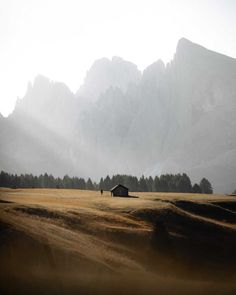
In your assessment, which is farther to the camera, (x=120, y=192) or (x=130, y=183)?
(x=130, y=183)

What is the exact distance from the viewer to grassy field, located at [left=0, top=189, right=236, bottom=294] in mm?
40000

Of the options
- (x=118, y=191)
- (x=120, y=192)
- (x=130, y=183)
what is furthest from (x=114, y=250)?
(x=130, y=183)

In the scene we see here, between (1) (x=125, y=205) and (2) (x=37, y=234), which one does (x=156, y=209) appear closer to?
(1) (x=125, y=205)

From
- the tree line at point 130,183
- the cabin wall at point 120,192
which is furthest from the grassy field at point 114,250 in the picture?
the tree line at point 130,183

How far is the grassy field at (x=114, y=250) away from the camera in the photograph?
40.0m

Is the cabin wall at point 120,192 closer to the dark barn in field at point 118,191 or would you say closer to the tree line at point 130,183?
the dark barn in field at point 118,191

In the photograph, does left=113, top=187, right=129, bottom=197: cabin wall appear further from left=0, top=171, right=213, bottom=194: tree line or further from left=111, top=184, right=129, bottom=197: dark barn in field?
left=0, top=171, right=213, bottom=194: tree line

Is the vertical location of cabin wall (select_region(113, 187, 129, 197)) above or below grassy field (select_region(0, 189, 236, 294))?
above

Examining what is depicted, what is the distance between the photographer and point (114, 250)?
50250 mm

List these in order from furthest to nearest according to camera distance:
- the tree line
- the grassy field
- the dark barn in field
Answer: the tree line
the dark barn in field
the grassy field

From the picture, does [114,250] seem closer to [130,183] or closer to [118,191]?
[118,191]

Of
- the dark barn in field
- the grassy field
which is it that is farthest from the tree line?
the grassy field

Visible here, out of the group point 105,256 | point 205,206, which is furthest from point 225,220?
point 105,256

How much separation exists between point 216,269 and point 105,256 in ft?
59.7
